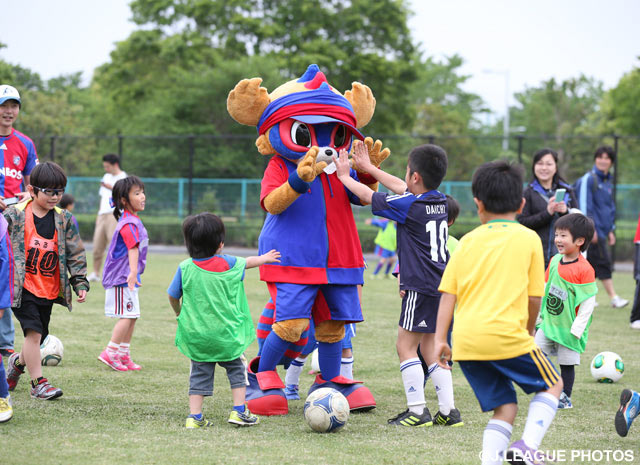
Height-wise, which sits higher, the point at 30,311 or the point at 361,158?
the point at 361,158

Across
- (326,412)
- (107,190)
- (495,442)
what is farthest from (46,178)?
(107,190)

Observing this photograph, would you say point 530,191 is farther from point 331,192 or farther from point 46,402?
point 46,402

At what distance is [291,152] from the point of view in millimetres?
5480

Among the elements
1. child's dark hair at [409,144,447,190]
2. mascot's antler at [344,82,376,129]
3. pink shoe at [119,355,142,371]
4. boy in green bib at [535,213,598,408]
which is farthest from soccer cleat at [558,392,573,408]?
pink shoe at [119,355,142,371]

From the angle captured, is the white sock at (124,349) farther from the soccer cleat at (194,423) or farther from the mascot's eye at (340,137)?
the mascot's eye at (340,137)

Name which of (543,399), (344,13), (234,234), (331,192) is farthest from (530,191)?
(344,13)

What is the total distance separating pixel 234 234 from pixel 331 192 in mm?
18366

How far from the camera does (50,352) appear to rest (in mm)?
6605

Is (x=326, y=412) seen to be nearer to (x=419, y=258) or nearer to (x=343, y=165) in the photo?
(x=419, y=258)

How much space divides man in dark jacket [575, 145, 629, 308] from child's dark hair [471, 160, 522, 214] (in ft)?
24.6

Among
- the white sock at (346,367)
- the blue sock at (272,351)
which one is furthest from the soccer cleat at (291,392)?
the blue sock at (272,351)

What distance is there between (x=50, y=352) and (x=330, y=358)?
2615mm

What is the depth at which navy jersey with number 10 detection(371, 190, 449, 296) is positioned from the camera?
497 centimetres

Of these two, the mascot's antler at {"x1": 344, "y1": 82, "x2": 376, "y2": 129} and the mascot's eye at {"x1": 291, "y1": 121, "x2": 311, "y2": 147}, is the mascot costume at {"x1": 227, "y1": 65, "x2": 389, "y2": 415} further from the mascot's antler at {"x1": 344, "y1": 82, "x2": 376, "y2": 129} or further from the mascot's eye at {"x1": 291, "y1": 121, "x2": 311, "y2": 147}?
the mascot's antler at {"x1": 344, "y1": 82, "x2": 376, "y2": 129}
